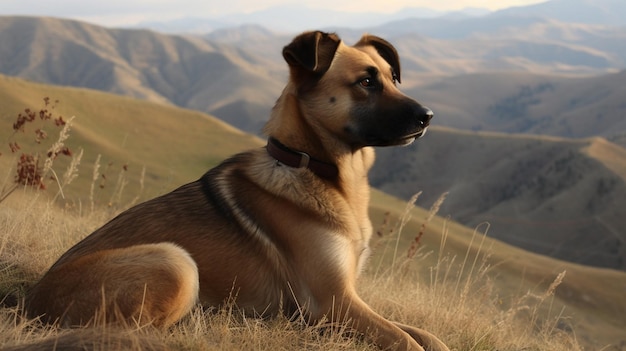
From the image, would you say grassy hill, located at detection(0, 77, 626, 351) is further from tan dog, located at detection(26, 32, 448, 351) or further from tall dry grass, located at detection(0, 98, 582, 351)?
tan dog, located at detection(26, 32, 448, 351)

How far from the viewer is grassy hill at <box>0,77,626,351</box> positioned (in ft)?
18.6

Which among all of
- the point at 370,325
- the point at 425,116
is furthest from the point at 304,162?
the point at 370,325

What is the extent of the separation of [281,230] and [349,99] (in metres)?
1.14

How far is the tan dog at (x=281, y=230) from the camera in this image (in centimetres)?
430

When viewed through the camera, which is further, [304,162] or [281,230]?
[304,162]

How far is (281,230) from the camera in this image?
462 centimetres

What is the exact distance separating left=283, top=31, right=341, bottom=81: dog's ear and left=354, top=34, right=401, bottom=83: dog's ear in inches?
Answer: 32.7

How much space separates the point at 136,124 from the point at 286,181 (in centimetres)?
5699

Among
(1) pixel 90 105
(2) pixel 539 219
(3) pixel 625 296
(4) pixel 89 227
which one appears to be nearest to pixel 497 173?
(2) pixel 539 219

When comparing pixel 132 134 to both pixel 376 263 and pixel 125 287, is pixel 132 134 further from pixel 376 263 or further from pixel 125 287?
pixel 125 287

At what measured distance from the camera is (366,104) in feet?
15.7

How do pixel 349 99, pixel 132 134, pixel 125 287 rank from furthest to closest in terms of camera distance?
1. pixel 132 134
2. pixel 349 99
3. pixel 125 287

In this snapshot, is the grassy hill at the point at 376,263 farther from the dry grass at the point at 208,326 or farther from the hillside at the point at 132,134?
the hillside at the point at 132,134

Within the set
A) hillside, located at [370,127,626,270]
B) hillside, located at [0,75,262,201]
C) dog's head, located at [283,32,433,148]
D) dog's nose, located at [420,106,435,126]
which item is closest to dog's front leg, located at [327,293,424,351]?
dog's head, located at [283,32,433,148]
